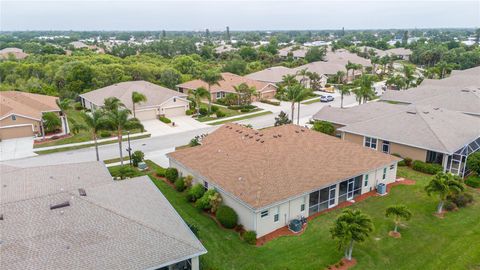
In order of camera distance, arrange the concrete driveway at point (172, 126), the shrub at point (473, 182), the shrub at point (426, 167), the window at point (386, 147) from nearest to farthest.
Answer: the shrub at point (473, 182) → the shrub at point (426, 167) → the window at point (386, 147) → the concrete driveway at point (172, 126)

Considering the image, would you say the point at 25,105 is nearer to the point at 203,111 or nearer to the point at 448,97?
the point at 203,111

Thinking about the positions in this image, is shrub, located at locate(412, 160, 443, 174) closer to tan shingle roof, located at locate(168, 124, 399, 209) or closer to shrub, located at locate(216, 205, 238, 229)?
tan shingle roof, located at locate(168, 124, 399, 209)

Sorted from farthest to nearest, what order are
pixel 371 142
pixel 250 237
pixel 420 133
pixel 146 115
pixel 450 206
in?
pixel 146 115 → pixel 371 142 → pixel 420 133 → pixel 450 206 → pixel 250 237

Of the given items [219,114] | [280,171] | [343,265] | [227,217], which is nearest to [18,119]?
[219,114]

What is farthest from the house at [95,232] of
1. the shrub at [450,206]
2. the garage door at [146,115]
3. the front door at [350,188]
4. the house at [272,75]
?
the house at [272,75]

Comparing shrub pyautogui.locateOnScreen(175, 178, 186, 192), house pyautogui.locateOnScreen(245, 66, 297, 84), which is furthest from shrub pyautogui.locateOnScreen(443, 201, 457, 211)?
house pyautogui.locateOnScreen(245, 66, 297, 84)

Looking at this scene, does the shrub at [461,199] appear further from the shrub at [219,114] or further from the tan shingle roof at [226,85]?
the tan shingle roof at [226,85]
